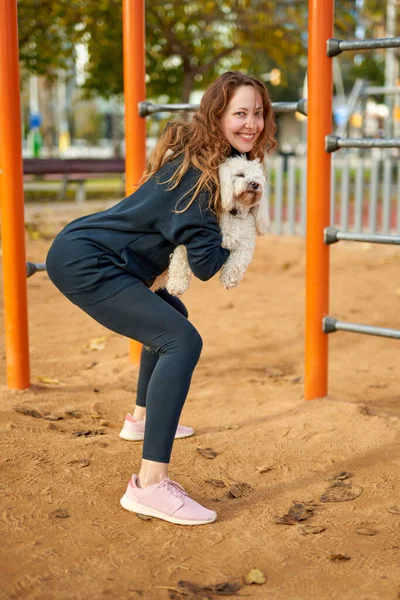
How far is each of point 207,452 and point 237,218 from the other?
0.90 m

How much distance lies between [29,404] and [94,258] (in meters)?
1.12

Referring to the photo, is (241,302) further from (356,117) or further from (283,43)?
(356,117)

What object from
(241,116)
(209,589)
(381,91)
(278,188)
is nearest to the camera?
(209,589)

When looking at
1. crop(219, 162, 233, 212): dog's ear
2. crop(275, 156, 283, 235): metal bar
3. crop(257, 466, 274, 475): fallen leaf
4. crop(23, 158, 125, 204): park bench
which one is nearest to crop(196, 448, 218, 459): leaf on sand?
crop(257, 466, 274, 475): fallen leaf

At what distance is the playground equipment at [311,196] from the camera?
2977 mm

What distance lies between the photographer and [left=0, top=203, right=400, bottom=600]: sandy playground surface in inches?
74.2

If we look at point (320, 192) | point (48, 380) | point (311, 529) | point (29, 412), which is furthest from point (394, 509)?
point (48, 380)

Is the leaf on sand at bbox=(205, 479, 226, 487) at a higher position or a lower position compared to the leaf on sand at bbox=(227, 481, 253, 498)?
higher

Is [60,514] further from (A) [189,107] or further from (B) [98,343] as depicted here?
(B) [98,343]

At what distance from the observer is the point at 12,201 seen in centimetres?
316

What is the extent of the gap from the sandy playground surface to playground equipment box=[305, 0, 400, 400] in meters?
0.25

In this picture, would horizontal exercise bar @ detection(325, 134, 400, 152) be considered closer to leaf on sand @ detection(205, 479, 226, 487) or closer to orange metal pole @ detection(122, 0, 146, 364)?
orange metal pole @ detection(122, 0, 146, 364)

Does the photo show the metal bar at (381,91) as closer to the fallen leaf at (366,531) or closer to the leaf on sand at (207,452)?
the leaf on sand at (207,452)

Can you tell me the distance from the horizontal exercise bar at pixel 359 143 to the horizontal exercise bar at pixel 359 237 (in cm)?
31
